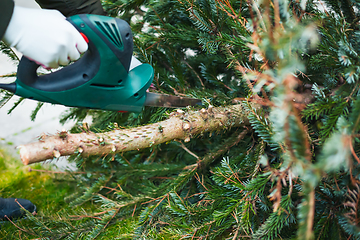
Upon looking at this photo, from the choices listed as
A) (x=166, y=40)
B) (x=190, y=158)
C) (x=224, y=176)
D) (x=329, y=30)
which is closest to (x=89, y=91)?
(x=166, y=40)

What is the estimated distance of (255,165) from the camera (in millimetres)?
864

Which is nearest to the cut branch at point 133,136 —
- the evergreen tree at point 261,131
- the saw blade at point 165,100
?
the evergreen tree at point 261,131

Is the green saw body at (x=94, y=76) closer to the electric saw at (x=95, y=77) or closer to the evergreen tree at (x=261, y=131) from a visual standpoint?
the electric saw at (x=95, y=77)

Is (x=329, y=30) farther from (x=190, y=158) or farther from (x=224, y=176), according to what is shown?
(x=190, y=158)

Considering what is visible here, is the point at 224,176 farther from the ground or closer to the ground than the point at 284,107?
closer to the ground

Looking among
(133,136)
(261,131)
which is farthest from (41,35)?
(261,131)

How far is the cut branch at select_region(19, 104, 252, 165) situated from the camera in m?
0.63

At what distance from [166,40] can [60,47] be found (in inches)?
20.2

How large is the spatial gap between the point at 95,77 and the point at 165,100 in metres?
0.30

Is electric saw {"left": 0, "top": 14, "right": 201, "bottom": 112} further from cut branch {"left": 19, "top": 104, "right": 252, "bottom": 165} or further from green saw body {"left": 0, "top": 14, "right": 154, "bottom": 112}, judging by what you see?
cut branch {"left": 19, "top": 104, "right": 252, "bottom": 165}

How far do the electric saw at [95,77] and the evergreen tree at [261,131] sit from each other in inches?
5.7

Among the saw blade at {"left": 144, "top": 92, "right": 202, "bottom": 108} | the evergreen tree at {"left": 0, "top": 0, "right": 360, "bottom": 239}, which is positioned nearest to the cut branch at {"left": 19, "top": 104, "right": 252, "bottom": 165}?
the evergreen tree at {"left": 0, "top": 0, "right": 360, "bottom": 239}

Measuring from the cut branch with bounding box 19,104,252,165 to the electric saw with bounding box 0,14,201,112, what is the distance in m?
0.22

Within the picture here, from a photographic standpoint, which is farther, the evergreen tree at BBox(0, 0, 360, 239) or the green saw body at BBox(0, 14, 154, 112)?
the green saw body at BBox(0, 14, 154, 112)
